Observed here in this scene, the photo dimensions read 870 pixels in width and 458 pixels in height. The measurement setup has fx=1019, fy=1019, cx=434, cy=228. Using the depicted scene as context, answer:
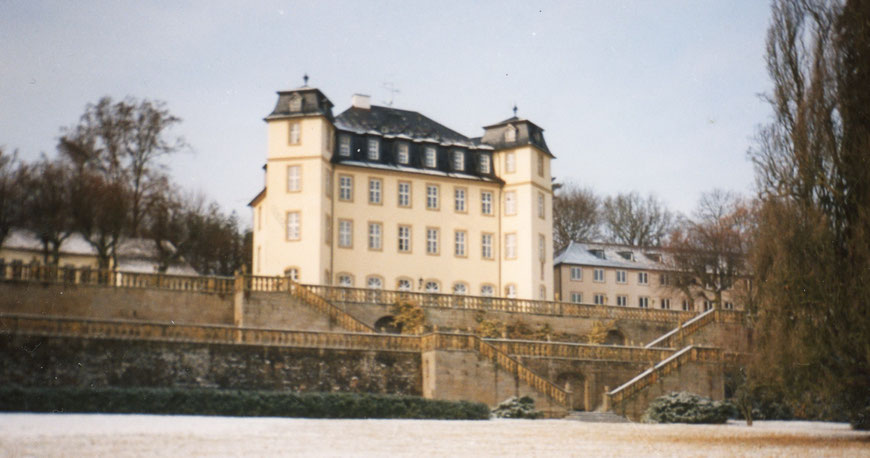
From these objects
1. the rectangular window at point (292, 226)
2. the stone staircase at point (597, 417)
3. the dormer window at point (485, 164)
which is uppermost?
the dormer window at point (485, 164)

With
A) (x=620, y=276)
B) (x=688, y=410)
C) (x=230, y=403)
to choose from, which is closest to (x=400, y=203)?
(x=620, y=276)

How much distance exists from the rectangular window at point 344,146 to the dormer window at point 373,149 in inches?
46.3

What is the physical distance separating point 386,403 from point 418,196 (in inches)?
970

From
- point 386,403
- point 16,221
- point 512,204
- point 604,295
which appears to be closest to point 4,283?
point 16,221

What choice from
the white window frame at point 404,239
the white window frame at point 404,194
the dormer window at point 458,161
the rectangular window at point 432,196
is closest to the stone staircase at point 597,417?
the white window frame at point 404,239

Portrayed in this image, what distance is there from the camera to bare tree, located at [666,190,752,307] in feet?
195

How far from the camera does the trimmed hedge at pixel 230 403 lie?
26156mm

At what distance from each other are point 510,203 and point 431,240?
5.09 m

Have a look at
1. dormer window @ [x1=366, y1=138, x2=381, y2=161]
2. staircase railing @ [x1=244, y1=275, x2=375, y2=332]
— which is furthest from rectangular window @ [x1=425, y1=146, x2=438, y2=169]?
staircase railing @ [x1=244, y1=275, x2=375, y2=332]

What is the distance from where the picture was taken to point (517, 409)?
107ft

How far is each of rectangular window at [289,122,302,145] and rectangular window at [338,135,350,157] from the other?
3184mm

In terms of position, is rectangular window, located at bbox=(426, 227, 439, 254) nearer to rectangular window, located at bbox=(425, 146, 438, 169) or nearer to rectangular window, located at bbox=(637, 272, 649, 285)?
rectangular window, located at bbox=(425, 146, 438, 169)

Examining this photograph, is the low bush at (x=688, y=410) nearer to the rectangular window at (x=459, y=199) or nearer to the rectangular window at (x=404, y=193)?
the rectangular window at (x=404, y=193)

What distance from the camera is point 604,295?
65.6m
